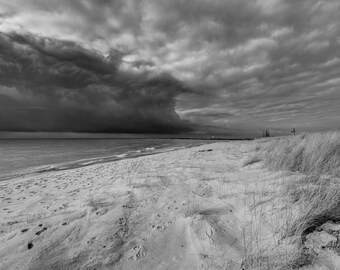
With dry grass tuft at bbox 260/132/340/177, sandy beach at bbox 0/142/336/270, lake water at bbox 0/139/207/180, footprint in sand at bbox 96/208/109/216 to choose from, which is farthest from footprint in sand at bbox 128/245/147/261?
lake water at bbox 0/139/207/180

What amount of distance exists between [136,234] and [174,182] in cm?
294

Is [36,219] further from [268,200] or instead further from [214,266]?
[268,200]

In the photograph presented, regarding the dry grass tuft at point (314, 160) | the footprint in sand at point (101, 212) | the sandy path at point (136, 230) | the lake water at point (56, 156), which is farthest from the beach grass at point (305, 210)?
the lake water at point (56, 156)

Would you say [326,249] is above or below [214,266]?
above

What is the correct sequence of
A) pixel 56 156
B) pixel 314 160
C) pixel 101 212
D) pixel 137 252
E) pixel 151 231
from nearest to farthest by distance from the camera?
1. pixel 137 252
2. pixel 151 231
3. pixel 101 212
4. pixel 314 160
5. pixel 56 156

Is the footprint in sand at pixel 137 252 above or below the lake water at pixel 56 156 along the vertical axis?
above

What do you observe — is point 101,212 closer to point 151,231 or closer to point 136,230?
point 136,230

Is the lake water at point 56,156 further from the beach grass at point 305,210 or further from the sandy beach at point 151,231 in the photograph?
the beach grass at point 305,210

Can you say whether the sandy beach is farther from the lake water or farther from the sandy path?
the lake water

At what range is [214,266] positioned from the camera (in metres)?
1.98

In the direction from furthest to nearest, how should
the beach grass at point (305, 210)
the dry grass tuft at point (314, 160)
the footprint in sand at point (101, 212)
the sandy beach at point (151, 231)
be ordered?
the dry grass tuft at point (314, 160)
the footprint in sand at point (101, 212)
the sandy beach at point (151, 231)
the beach grass at point (305, 210)

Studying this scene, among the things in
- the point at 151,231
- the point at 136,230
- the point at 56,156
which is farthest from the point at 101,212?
the point at 56,156

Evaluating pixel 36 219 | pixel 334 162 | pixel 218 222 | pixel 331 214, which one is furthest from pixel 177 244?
pixel 334 162

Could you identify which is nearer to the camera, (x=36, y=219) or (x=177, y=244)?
(x=177, y=244)
